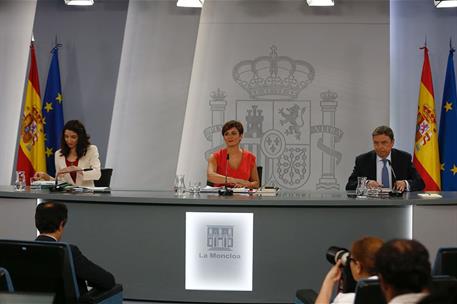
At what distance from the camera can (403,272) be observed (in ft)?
6.77

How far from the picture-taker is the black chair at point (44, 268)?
3359 millimetres

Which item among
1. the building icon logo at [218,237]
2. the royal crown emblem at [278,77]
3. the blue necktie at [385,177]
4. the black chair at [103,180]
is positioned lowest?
the building icon logo at [218,237]

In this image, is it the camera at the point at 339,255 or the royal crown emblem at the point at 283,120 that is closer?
the camera at the point at 339,255

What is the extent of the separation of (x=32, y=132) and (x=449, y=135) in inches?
177

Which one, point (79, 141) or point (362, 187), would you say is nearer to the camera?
point (362, 187)

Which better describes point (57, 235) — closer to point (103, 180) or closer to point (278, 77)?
point (103, 180)

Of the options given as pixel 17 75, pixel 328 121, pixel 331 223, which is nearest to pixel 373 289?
pixel 331 223

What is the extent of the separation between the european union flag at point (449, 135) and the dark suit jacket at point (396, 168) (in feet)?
6.12

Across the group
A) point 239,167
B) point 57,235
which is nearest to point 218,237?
point 239,167

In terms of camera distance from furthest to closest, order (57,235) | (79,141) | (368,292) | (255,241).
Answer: (79,141), (255,241), (57,235), (368,292)

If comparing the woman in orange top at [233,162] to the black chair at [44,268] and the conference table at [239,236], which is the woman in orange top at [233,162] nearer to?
the conference table at [239,236]

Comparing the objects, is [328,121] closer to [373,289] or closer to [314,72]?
[314,72]

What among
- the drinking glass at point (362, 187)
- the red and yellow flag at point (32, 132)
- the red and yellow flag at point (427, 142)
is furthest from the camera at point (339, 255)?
the red and yellow flag at point (32, 132)

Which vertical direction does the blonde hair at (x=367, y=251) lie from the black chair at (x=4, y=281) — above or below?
above
